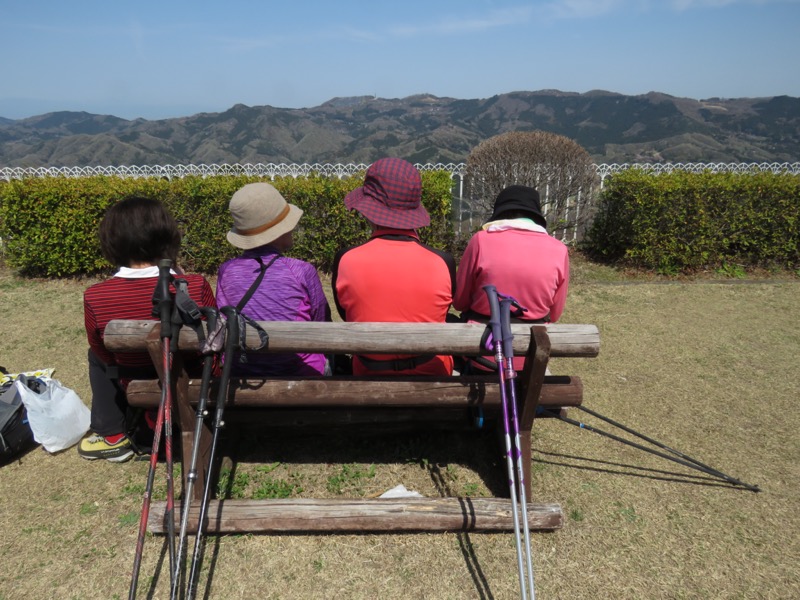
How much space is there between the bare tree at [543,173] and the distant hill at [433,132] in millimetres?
23616

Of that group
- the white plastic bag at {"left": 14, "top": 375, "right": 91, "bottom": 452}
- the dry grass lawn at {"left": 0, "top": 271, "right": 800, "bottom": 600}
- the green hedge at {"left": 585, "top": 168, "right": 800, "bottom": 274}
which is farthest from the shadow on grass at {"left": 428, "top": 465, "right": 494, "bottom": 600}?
the green hedge at {"left": 585, "top": 168, "right": 800, "bottom": 274}

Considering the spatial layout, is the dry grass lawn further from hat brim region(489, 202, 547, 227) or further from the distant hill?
the distant hill

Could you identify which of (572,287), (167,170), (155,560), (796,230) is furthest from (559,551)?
(167,170)

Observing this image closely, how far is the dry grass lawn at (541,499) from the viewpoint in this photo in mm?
2262

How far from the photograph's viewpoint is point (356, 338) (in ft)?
7.29

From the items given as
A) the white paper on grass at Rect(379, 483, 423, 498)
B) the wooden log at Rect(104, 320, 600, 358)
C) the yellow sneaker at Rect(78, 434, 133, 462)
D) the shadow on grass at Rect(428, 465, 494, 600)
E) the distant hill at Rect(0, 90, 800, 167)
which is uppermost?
the distant hill at Rect(0, 90, 800, 167)

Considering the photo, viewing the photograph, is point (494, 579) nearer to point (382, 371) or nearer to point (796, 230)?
point (382, 371)

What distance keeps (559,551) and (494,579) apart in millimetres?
390

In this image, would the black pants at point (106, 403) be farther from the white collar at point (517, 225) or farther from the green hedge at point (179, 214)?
the green hedge at point (179, 214)

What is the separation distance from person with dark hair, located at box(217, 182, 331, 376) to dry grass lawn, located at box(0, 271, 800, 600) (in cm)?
75

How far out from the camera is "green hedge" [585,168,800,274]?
677cm

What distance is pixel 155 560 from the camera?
2.37 m

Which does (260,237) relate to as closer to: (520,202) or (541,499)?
(520,202)

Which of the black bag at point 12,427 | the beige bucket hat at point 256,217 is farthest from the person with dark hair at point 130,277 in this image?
the black bag at point 12,427
